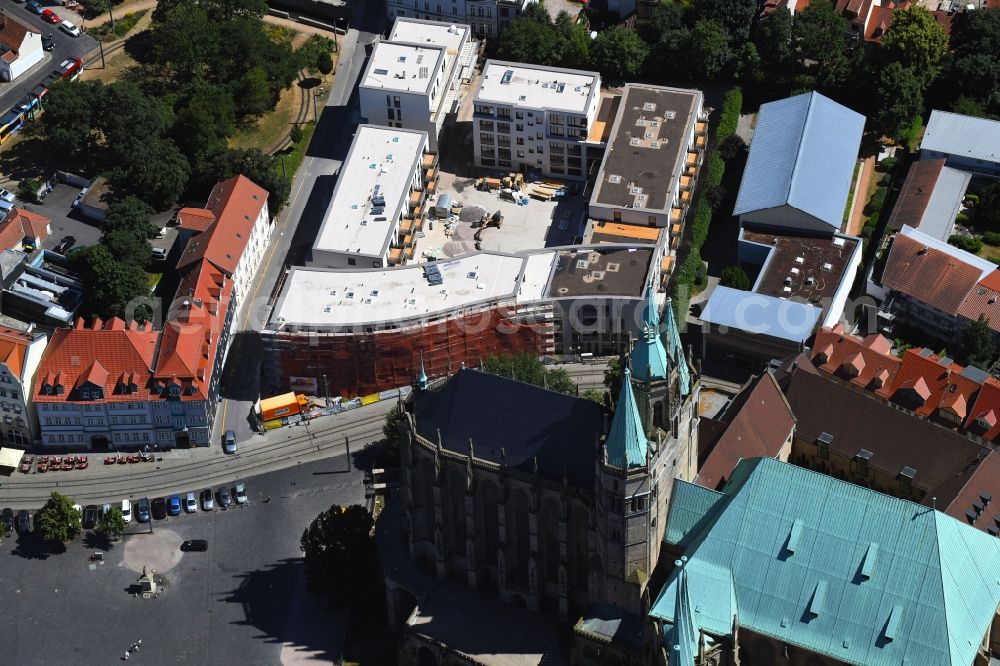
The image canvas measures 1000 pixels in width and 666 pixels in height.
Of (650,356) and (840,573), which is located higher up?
(650,356)

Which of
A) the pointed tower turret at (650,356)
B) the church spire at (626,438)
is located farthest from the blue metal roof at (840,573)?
the pointed tower turret at (650,356)

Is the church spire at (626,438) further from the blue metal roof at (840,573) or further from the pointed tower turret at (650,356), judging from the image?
the blue metal roof at (840,573)

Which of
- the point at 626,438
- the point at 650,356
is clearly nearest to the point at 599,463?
the point at 626,438

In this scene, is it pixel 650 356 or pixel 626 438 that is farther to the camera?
pixel 650 356

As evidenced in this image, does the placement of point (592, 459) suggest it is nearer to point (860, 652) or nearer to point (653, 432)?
point (653, 432)

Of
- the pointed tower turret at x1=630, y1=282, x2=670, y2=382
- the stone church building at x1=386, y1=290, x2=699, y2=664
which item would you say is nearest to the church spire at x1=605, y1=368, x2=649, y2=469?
Answer: the stone church building at x1=386, y1=290, x2=699, y2=664

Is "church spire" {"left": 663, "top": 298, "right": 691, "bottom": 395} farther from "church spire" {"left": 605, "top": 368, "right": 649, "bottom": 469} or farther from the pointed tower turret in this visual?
"church spire" {"left": 605, "top": 368, "right": 649, "bottom": 469}

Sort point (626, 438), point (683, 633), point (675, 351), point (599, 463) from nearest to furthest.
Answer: point (683, 633)
point (626, 438)
point (599, 463)
point (675, 351)

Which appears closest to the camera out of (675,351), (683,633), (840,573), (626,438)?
(683,633)

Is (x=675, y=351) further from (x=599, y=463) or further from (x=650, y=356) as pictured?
(x=599, y=463)
